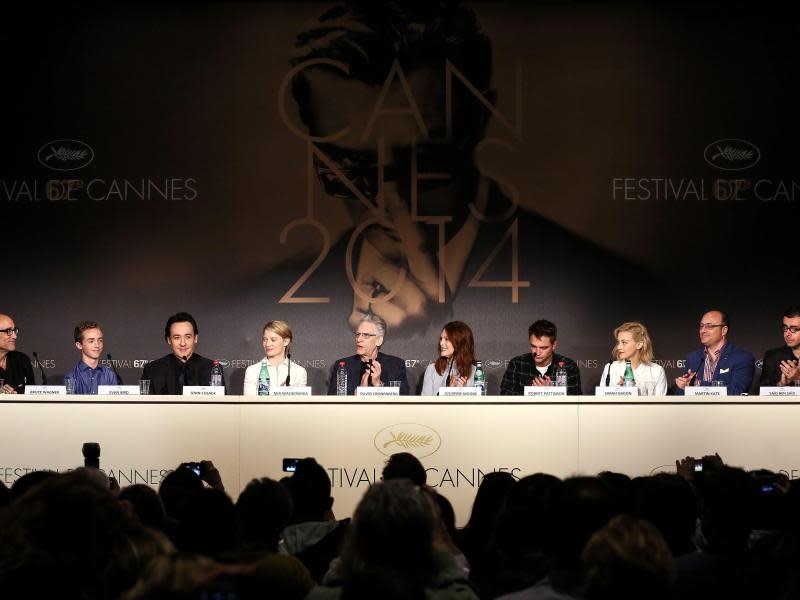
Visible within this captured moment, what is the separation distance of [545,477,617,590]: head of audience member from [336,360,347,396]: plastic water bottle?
12.5ft

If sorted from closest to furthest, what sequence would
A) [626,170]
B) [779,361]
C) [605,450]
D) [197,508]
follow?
[197,508]
[605,450]
[779,361]
[626,170]

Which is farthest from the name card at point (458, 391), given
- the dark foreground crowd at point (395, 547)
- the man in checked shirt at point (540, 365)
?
the dark foreground crowd at point (395, 547)

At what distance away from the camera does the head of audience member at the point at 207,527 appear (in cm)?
249

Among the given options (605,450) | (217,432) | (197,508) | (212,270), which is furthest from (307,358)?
(197,508)

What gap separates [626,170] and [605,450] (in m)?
3.15

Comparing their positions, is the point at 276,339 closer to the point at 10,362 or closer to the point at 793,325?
the point at 10,362

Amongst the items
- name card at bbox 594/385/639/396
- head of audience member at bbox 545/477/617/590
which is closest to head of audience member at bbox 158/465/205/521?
head of audience member at bbox 545/477/617/590

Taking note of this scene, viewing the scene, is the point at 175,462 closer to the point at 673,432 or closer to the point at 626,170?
the point at 673,432

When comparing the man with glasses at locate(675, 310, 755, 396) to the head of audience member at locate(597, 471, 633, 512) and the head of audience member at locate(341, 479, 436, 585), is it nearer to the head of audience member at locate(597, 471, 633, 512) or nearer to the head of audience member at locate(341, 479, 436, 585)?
the head of audience member at locate(597, 471, 633, 512)

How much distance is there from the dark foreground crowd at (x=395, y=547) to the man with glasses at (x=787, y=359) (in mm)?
3753

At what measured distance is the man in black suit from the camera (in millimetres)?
6527

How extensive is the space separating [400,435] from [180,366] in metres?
1.93

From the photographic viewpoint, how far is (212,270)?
313 inches

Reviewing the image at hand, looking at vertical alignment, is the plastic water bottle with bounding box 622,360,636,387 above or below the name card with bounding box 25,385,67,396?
above
